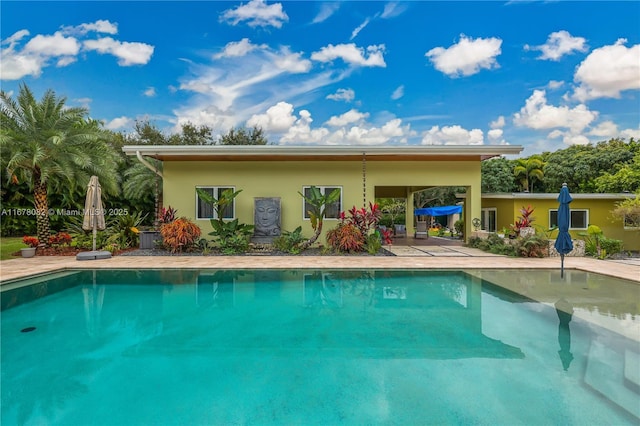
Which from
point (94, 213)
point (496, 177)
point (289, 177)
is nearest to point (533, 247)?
point (289, 177)

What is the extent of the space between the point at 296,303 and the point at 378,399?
3295mm

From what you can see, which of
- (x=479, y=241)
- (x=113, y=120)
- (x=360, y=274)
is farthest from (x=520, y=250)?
(x=113, y=120)

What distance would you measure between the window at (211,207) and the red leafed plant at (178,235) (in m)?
1.64

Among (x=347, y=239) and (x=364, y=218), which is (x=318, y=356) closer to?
(x=347, y=239)

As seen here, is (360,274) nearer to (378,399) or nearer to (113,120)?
(378,399)

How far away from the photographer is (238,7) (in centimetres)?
1614

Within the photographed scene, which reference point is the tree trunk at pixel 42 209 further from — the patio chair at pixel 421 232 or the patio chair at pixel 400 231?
the patio chair at pixel 400 231

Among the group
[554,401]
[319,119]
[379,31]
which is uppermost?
[379,31]

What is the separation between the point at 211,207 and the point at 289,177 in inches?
137

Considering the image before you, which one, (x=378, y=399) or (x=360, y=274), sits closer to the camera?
(x=378, y=399)

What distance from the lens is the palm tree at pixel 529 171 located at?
30516 millimetres

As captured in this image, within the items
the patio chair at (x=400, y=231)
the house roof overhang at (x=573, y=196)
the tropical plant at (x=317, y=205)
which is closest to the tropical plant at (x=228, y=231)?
the tropical plant at (x=317, y=205)

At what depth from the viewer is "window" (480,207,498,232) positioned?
49.9 ft

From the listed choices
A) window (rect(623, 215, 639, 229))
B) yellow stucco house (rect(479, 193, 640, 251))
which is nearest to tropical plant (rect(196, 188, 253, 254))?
yellow stucco house (rect(479, 193, 640, 251))
